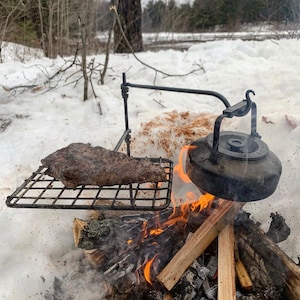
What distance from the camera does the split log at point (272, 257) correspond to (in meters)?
1.71

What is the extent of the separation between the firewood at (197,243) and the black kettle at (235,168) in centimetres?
38

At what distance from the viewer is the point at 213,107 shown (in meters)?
3.75

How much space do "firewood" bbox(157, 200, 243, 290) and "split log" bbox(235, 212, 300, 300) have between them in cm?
14

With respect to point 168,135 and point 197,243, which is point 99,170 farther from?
point 168,135

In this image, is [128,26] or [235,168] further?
[128,26]

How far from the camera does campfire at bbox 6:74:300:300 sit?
167 centimetres

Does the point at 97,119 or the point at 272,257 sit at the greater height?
the point at 97,119

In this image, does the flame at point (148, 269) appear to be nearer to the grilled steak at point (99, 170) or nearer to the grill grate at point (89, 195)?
the grill grate at point (89, 195)

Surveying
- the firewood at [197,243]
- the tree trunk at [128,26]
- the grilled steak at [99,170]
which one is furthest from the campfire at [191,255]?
the tree trunk at [128,26]

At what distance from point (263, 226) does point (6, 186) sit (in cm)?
214

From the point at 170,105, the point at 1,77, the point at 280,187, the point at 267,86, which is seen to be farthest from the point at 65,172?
the point at 1,77

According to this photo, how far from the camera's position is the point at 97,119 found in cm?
367

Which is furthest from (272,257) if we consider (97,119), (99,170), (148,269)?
(97,119)

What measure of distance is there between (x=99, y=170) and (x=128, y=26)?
5.36 meters
